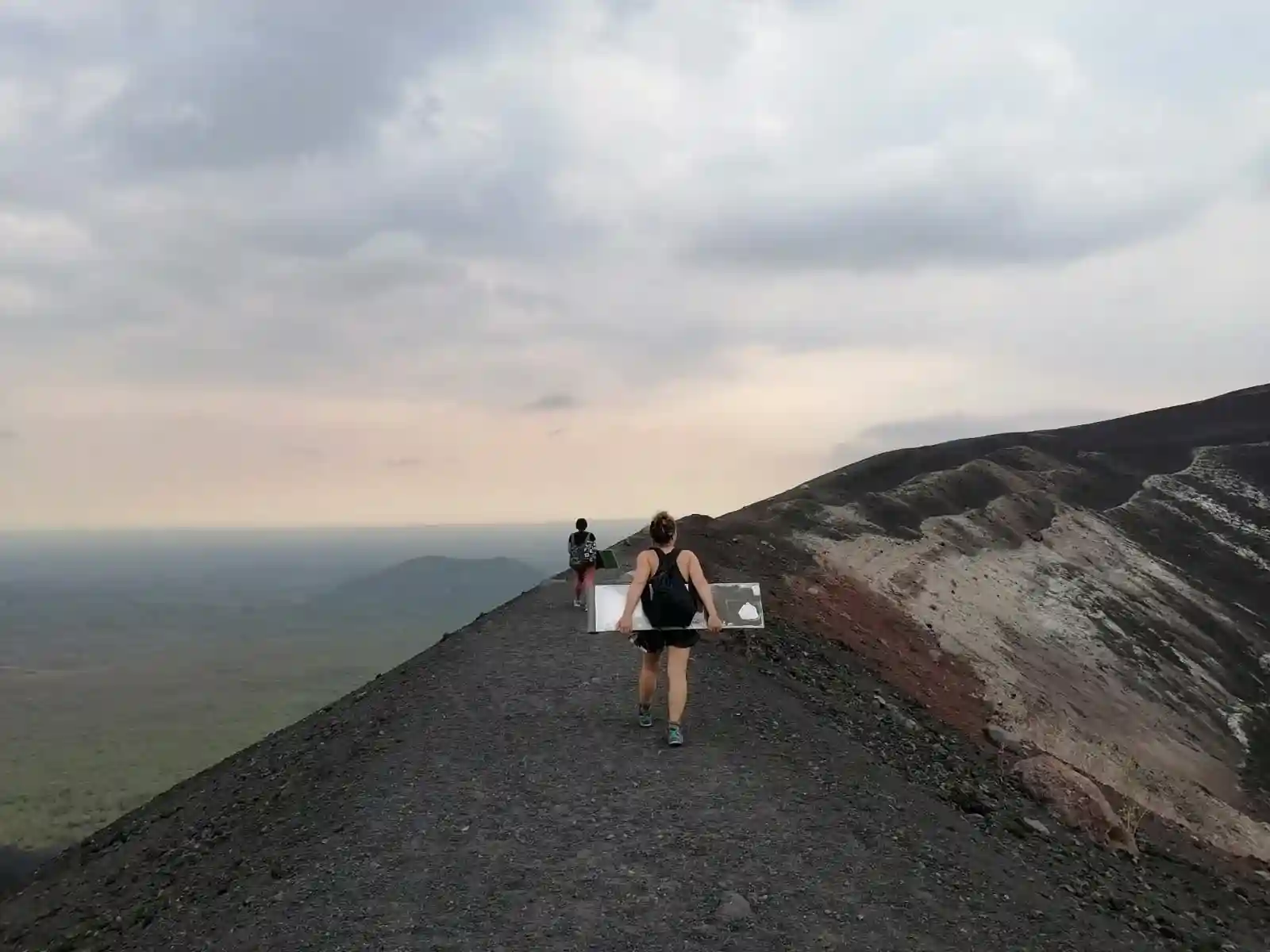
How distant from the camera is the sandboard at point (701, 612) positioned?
35.9 ft

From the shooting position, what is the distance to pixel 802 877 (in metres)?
8.58

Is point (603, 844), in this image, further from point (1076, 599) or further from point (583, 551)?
point (1076, 599)

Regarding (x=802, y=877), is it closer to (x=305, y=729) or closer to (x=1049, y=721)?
Answer: (x=305, y=729)

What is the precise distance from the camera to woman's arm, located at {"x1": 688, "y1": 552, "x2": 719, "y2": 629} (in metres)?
10.7

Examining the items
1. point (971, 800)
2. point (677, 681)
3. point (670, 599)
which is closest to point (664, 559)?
point (670, 599)

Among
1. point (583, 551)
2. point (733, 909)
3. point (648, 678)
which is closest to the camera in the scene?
point (733, 909)

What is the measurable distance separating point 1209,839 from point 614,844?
19428 mm

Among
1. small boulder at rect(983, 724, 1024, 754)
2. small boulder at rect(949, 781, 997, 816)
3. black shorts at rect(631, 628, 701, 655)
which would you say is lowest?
small boulder at rect(983, 724, 1024, 754)

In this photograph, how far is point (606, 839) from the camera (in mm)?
9055

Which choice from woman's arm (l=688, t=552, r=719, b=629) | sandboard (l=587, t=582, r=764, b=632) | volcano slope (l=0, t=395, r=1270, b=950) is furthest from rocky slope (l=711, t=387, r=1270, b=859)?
woman's arm (l=688, t=552, r=719, b=629)

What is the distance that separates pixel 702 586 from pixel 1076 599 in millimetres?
29758

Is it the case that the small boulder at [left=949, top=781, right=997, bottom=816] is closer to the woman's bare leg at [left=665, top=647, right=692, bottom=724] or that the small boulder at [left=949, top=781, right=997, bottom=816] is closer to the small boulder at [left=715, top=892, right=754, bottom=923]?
the woman's bare leg at [left=665, top=647, right=692, bottom=724]

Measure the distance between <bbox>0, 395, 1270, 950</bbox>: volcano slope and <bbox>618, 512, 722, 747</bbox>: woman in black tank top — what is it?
1350mm

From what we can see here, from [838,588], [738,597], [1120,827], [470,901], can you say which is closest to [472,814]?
[470,901]
